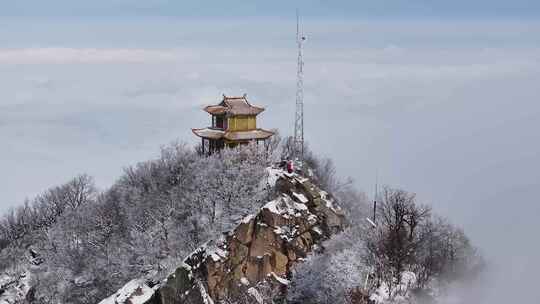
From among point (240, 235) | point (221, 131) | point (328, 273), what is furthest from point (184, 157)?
point (328, 273)

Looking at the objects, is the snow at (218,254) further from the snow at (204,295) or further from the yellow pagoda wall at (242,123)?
the yellow pagoda wall at (242,123)

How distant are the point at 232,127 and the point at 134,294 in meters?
20.0

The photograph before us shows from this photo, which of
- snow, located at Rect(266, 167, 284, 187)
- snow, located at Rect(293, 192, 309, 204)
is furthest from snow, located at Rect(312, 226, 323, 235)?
snow, located at Rect(266, 167, 284, 187)

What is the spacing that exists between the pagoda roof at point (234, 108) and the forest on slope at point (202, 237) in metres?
4.68

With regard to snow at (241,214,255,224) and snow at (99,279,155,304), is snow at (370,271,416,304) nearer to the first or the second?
snow at (241,214,255,224)

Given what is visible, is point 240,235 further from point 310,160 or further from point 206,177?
point 310,160

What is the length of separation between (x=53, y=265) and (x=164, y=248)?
47.5ft

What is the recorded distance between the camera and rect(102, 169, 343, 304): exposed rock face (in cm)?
3522

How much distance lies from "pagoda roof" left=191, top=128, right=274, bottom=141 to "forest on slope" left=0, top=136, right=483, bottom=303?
2.61m

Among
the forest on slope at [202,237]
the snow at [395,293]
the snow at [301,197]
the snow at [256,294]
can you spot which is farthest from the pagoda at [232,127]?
the snow at [395,293]

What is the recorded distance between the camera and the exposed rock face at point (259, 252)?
3522cm

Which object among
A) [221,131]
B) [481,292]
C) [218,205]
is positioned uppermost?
[481,292]

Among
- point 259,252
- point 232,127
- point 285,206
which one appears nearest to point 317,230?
point 285,206

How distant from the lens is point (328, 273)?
1344 inches
